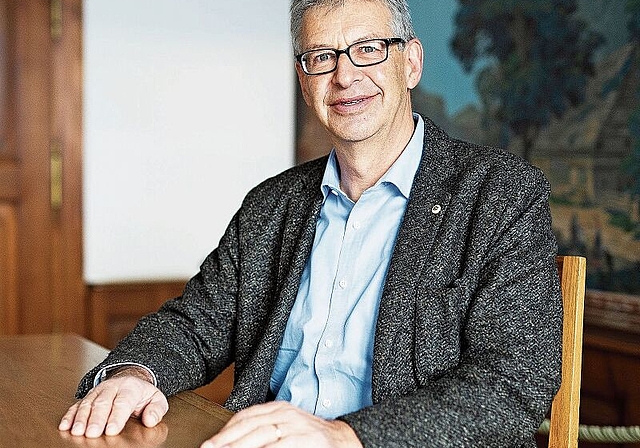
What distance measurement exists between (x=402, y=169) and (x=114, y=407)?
0.82 meters

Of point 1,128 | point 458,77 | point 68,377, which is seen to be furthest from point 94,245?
point 68,377

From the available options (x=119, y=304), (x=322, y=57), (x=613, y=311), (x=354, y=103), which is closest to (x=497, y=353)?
(x=354, y=103)

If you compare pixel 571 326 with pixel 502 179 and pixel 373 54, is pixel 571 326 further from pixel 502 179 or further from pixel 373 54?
pixel 373 54

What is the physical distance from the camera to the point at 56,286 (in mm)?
4566

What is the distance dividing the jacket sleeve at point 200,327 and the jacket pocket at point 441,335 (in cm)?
52

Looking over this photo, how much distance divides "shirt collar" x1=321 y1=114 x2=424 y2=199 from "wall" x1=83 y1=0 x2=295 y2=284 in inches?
94.4

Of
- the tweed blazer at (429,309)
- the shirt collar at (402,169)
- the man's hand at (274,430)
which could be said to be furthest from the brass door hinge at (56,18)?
the man's hand at (274,430)

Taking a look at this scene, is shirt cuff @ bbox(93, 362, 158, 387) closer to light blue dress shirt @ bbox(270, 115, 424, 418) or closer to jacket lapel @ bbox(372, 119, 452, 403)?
light blue dress shirt @ bbox(270, 115, 424, 418)

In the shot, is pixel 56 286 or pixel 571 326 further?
pixel 56 286

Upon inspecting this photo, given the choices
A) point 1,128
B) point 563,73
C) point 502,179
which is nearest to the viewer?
point 502,179

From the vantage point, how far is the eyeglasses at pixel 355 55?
219 cm

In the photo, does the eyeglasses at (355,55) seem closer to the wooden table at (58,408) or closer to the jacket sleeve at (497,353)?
the jacket sleeve at (497,353)

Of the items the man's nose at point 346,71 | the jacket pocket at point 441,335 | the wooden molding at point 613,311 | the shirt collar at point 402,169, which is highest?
the man's nose at point 346,71

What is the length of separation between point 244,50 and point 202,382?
279 centimetres
